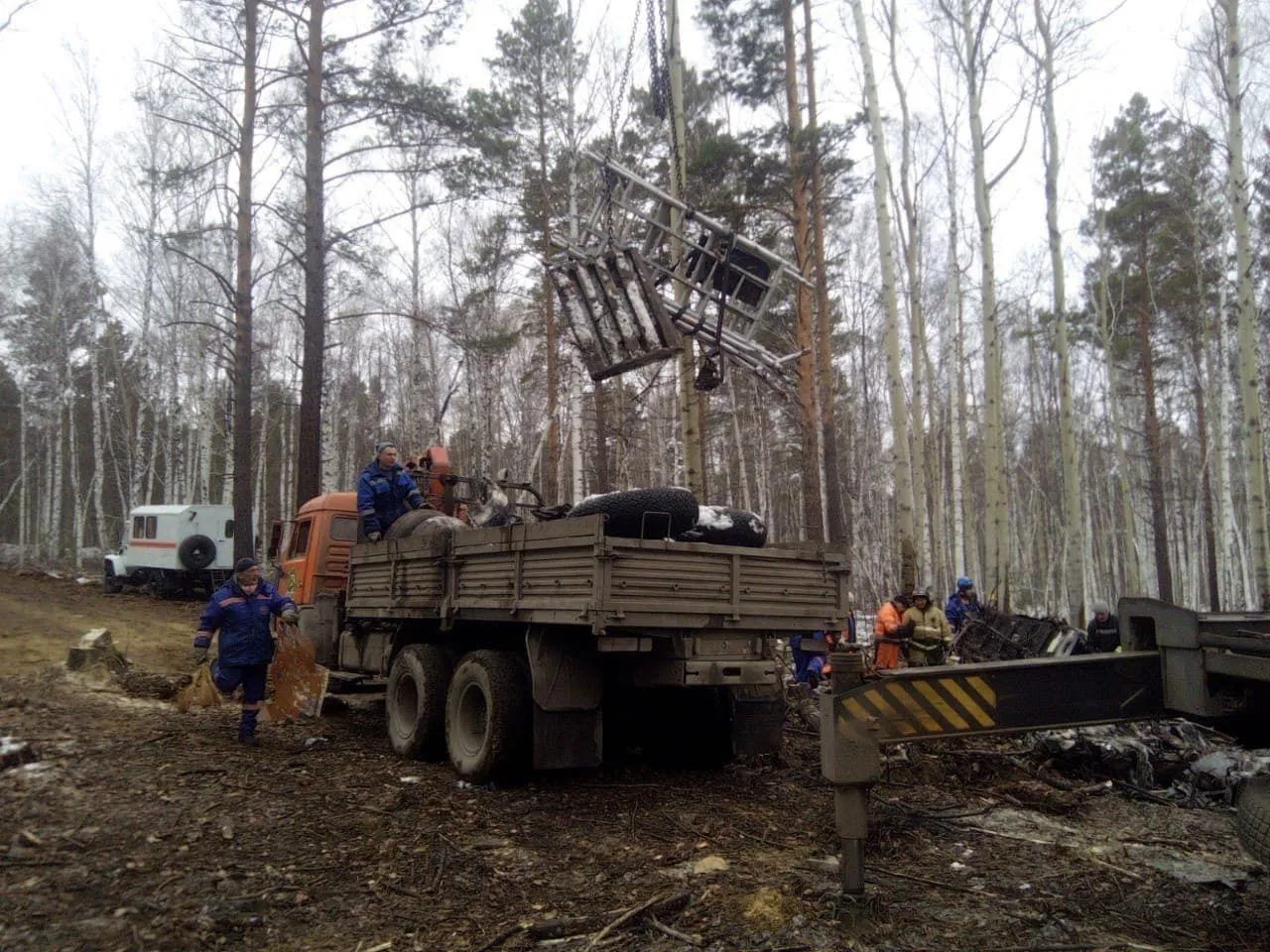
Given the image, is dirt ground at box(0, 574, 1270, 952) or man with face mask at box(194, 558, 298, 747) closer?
dirt ground at box(0, 574, 1270, 952)

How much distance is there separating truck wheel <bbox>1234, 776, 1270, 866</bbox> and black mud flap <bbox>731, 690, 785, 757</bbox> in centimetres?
318

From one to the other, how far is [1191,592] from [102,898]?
34142 millimetres

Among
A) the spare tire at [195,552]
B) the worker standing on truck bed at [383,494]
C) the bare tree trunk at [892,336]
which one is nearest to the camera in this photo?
the worker standing on truck bed at [383,494]

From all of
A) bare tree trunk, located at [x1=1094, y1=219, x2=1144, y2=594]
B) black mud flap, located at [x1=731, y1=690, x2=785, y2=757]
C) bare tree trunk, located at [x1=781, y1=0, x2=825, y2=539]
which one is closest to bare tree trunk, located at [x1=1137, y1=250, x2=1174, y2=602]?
bare tree trunk, located at [x1=1094, y1=219, x2=1144, y2=594]

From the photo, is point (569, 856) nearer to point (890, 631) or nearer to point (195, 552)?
point (890, 631)

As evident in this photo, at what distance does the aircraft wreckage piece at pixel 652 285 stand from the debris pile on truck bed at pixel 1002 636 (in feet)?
16.9

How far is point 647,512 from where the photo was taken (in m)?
5.75

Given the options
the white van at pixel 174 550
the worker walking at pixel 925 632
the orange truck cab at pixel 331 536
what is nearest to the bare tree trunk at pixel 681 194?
the worker walking at pixel 925 632

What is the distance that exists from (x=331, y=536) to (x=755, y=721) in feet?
18.0

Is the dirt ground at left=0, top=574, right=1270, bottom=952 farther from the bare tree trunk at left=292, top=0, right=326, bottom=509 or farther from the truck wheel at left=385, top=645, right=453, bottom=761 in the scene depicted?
the bare tree trunk at left=292, top=0, right=326, bottom=509

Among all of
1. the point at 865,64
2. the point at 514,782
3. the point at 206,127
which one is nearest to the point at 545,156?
the point at 206,127

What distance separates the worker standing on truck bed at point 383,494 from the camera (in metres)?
8.47

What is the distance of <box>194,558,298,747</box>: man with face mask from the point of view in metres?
7.55

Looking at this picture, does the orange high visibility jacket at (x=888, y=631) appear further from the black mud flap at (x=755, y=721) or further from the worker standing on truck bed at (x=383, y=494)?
the worker standing on truck bed at (x=383, y=494)
